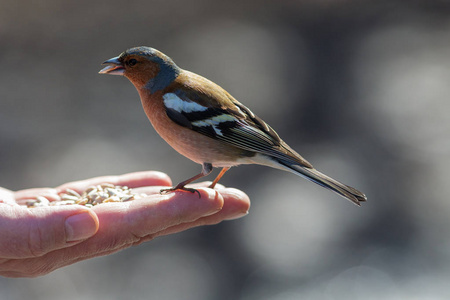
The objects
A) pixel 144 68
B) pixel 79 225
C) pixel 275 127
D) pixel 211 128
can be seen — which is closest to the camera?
pixel 79 225

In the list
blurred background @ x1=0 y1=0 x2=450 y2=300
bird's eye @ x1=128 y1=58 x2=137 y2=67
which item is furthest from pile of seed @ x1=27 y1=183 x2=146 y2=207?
blurred background @ x1=0 y1=0 x2=450 y2=300

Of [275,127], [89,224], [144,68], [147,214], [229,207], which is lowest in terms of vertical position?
[89,224]

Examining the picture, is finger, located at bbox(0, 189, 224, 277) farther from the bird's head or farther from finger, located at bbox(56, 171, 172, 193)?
finger, located at bbox(56, 171, 172, 193)

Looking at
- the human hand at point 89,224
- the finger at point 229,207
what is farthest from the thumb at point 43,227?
the finger at point 229,207

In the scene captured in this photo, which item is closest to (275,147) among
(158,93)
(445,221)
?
(158,93)

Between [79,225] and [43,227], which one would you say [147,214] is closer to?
[79,225]

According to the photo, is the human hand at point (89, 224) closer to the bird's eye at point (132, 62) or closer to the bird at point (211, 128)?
the bird at point (211, 128)

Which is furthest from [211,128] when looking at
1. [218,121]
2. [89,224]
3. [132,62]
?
[89,224]
